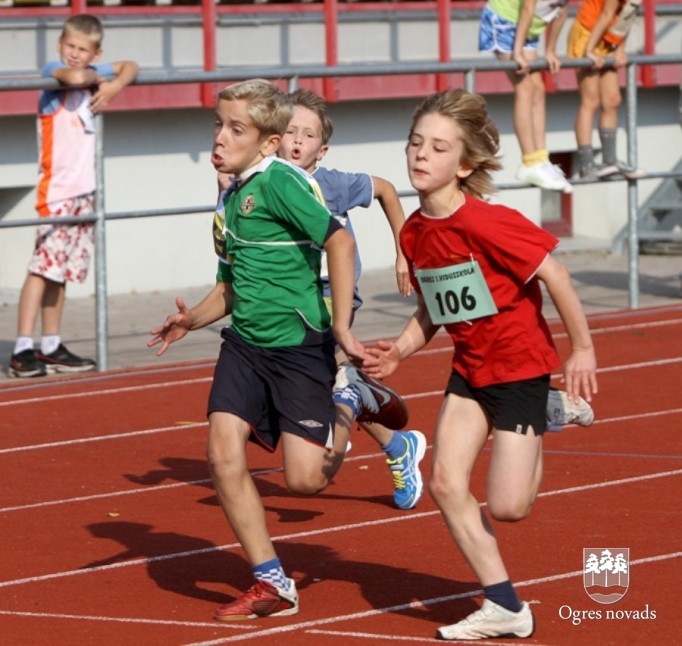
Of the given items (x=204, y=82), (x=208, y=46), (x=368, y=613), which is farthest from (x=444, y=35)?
(x=368, y=613)

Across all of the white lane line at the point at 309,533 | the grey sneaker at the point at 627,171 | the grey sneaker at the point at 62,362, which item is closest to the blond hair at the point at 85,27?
the grey sneaker at the point at 62,362

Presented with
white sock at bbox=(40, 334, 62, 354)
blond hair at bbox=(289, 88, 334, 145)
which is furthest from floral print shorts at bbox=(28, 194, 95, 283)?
blond hair at bbox=(289, 88, 334, 145)

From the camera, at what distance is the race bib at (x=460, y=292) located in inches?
225

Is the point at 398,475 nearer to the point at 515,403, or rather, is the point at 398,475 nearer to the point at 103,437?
the point at 515,403

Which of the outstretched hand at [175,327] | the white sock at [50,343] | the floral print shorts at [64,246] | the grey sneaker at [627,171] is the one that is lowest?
the white sock at [50,343]

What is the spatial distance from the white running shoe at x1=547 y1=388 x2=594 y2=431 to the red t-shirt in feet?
0.32

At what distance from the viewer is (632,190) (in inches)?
532

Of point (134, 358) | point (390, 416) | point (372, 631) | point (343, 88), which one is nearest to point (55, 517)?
point (390, 416)

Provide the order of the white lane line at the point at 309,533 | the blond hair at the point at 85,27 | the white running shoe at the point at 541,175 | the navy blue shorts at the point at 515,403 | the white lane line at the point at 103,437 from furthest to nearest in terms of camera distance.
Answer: the white running shoe at the point at 541,175, the blond hair at the point at 85,27, the white lane line at the point at 103,437, the white lane line at the point at 309,533, the navy blue shorts at the point at 515,403

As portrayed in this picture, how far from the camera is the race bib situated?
572cm

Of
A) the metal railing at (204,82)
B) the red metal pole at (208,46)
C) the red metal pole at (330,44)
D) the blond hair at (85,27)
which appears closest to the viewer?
the blond hair at (85,27)

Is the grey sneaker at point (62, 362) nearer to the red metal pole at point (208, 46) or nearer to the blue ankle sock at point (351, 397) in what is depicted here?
the blue ankle sock at point (351, 397)

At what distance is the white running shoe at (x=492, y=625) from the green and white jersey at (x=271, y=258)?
1252mm

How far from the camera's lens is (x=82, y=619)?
6.02 m
